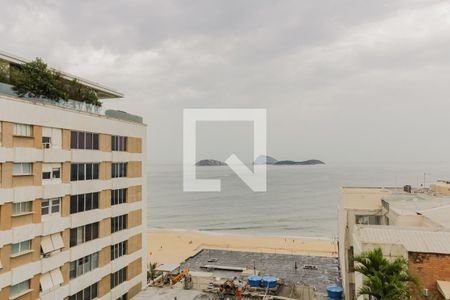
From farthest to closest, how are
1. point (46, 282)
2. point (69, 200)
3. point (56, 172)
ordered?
1. point (69, 200)
2. point (56, 172)
3. point (46, 282)

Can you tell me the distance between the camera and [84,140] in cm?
2761

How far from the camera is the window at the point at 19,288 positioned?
71.0ft

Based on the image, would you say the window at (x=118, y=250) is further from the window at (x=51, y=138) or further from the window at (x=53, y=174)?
the window at (x=51, y=138)

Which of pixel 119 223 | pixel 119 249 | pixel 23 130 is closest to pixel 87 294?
pixel 119 249

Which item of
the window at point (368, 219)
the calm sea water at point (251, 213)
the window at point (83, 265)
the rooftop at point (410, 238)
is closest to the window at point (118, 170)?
the window at point (83, 265)

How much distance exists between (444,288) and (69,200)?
22379mm

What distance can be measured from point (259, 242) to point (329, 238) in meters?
18.3

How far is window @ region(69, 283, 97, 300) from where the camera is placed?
88.0 ft

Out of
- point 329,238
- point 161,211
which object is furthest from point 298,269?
point 161,211

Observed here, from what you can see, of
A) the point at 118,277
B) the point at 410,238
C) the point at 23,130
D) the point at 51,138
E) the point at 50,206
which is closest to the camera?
the point at 410,238

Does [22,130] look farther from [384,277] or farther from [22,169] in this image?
[384,277]

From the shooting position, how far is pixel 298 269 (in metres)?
38.5

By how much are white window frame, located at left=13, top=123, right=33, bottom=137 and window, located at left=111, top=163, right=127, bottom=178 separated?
8.95 meters

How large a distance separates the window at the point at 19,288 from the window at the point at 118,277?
353 inches
